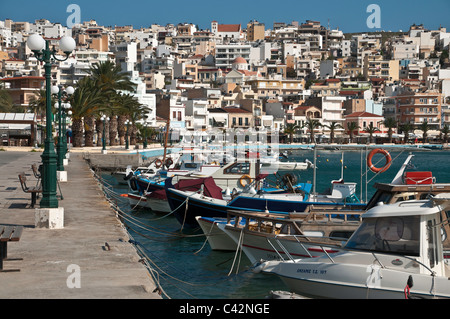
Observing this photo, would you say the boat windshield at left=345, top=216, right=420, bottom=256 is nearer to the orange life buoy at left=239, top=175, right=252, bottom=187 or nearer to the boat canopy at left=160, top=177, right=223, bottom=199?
the boat canopy at left=160, top=177, right=223, bottom=199

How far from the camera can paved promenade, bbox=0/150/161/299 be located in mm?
11377

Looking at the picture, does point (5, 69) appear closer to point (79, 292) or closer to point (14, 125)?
point (14, 125)

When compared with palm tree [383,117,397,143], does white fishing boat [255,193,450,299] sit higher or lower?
lower

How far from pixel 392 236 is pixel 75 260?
6302 millimetres

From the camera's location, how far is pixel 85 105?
6844 centimetres

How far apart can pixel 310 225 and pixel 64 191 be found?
12538 millimetres

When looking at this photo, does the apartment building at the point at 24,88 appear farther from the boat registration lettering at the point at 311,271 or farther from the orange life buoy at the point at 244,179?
the boat registration lettering at the point at 311,271

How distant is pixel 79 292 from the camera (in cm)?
1127

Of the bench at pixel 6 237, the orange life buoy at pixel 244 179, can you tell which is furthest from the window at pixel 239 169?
the bench at pixel 6 237

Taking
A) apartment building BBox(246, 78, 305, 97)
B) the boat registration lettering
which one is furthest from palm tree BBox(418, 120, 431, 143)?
the boat registration lettering

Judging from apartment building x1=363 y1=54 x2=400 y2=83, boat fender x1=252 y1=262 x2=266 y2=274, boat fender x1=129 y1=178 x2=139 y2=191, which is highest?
apartment building x1=363 y1=54 x2=400 y2=83

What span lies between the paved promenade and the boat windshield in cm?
435

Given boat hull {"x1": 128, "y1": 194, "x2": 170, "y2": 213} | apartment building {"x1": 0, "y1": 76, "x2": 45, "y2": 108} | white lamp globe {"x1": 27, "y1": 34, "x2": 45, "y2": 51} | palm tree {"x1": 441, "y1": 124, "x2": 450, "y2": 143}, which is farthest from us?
palm tree {"x1": 441, "y1": 124, "x2": 450, "y2": 143}
